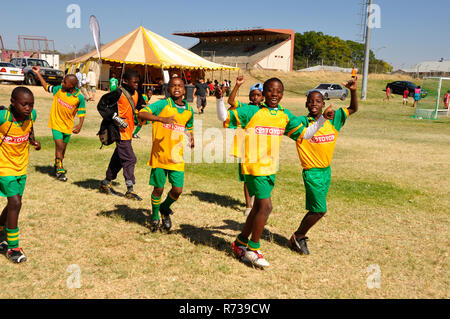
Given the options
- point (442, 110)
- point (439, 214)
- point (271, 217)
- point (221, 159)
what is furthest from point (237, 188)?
point (442, 110)

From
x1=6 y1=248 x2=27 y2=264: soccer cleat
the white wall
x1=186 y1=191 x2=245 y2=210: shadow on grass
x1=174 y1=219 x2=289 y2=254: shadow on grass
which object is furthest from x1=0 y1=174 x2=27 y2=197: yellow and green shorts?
the white wall

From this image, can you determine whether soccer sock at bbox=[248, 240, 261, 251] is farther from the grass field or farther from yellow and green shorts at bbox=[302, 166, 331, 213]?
yellow and green shorts at bbox=[302, 166, 331, 213]

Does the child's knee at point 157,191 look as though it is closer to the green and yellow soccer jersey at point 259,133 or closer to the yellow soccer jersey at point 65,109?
the green and yellow soccer jersey at point 259,133

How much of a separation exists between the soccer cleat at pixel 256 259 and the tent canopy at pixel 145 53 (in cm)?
2522

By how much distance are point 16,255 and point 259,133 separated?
9.67ft

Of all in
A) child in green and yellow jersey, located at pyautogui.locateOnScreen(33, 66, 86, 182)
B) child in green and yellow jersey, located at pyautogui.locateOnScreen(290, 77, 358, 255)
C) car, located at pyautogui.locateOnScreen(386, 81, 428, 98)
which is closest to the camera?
child in green and yellow jersey, located at pyautogui.locateOnScreen(290, 77, 358, 255)

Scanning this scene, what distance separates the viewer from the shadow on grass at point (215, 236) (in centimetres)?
521

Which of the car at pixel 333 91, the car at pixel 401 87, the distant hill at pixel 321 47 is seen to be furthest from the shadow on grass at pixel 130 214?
the distant hill at pixel 321 47

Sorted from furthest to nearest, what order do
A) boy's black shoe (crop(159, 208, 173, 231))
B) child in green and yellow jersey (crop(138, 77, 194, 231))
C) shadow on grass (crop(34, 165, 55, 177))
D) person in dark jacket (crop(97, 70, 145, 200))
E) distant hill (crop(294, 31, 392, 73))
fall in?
1. distant hill (crop(294, 31, 392, 73))
2. shadow on grass (crop(34, 165, 55, 177))
3. person in dark jacket (crop(97, 70, 145, 200))
4. boy's black shoe (crop(159, 208, 173, 231))
5. child in green and yellow jersey (crop(138, 77, 194, 231))

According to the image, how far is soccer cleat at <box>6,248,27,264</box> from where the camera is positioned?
14.4ft

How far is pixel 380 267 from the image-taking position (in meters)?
4.70

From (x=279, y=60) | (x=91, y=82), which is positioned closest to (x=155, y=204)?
(x=91, y=82)

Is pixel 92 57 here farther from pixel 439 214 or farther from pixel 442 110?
pixel 439 214

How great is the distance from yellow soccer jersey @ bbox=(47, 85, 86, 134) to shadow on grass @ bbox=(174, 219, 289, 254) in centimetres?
357
